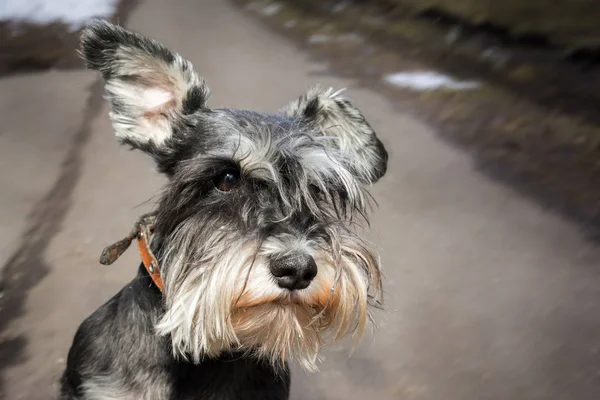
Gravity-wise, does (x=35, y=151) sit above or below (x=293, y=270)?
below

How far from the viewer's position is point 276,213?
1.23 meters

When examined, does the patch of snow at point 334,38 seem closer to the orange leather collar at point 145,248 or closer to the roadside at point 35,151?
the roadside at point 35,151

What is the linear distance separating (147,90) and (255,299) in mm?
615

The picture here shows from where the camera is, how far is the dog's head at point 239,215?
3.71ft

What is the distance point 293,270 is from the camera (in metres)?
1.08

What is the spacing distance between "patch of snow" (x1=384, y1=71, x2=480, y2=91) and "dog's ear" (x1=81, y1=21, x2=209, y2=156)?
211cm

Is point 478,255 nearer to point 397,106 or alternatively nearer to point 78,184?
point 397,106

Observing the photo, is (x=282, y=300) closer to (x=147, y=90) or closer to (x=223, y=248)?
(x=223, y=248)

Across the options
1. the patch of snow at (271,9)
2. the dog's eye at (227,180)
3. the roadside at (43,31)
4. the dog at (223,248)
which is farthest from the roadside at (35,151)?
the dog's eye at (227,180)

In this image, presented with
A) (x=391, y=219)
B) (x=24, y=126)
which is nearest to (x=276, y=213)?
(x=391, y=219)

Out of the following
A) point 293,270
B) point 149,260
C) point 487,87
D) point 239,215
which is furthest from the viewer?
point 487,87

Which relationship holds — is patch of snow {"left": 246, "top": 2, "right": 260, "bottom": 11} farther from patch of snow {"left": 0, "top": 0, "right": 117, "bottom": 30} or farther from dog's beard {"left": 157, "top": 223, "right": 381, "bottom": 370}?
dog's beard {"left": 157, "top": 223, "right": 381, "bottom": 370}

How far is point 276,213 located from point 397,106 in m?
2.24

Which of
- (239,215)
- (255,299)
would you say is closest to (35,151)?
(239,215)
